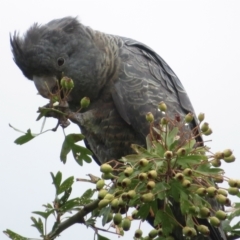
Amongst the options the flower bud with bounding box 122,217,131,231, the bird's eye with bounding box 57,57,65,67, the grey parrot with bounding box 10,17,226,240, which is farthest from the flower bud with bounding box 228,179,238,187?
the bird's eye with bounding box 57,57,65,67

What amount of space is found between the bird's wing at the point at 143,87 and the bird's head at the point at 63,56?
195mm

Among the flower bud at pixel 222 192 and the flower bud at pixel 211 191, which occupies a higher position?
the flower bud at pixel 211 191

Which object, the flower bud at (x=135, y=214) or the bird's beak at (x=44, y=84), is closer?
the flower bud at (x=135, y=214)

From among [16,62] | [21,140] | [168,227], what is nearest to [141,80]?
[16,62]

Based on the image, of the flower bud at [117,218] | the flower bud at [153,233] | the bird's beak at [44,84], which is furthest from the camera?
the bird's beak at [44,84]

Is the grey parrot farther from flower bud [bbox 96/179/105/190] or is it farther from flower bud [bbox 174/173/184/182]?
flower bud [bbox 174/173/184/182]

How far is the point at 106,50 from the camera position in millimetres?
5082

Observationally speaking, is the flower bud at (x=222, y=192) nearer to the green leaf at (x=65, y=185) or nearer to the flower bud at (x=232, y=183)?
the flower bud at (x=232, y=183)

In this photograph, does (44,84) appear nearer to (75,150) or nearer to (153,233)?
(75,150)

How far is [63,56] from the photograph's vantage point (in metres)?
4.81

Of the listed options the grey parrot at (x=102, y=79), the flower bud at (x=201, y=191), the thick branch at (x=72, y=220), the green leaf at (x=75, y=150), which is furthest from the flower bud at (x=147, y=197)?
the grey parrot at (x=102, y=79)

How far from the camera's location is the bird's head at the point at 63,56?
4.70m

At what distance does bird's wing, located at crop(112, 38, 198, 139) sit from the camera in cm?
471

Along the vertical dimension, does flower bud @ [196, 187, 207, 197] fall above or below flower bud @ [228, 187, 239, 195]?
above
